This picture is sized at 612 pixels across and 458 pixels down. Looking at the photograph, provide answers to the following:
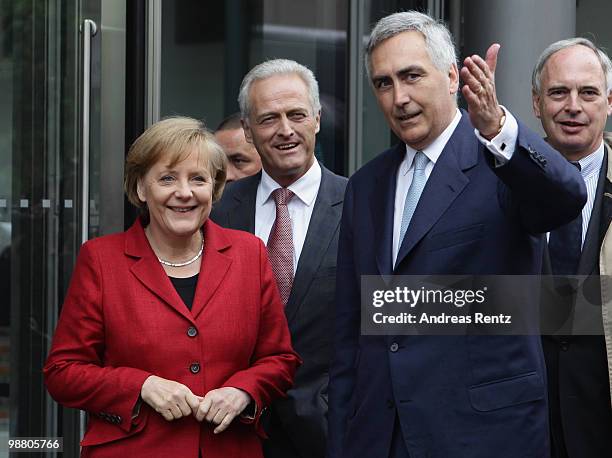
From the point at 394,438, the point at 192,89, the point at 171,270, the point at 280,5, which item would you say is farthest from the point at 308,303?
the point at 280,5

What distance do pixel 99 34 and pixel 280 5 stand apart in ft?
5.99

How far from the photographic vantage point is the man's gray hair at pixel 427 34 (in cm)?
330

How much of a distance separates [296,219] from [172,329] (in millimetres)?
758

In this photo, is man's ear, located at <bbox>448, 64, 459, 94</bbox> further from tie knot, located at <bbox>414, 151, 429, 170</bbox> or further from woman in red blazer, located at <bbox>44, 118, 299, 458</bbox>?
woman in red blazer, located at <bbox>44, 118, 299, 458</bbox>

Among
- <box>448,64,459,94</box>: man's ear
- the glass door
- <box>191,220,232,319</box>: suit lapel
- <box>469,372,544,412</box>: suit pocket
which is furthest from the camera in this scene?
the glass door

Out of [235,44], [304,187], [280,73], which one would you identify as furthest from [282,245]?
[235,44]

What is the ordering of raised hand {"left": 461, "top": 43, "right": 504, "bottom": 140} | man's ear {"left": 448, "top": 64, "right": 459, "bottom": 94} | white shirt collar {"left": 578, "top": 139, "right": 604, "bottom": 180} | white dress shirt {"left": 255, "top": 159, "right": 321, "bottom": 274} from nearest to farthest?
raised hand {"left": 461, "top": 43, "right": 504, "bottom": 140}
man's ear {"left": 448, "top": 64, "right": 459, "bottom": 94}
white shirt collar {"left": 578, "top": 139, "right": 604, "bottom": 180}
white dress shirt {"left": 255, "top": 159, "right": 321, "bottom": 274}

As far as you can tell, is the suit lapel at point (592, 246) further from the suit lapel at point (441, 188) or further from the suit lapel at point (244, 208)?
the suit lapel at point (244, 208)

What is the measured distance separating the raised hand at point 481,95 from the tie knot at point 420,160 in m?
0.46

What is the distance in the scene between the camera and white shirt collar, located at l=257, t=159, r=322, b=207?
4.00 meters

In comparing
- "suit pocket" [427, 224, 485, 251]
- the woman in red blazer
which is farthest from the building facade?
"suit pocket" [427, 224, 485, 251]

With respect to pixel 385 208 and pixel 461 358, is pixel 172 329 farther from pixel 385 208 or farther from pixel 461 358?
pixel 461 358

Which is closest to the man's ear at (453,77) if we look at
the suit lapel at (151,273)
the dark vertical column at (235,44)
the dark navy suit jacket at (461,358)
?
the dark navy suit jacket at (461,358)

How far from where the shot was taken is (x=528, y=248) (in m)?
3.07
